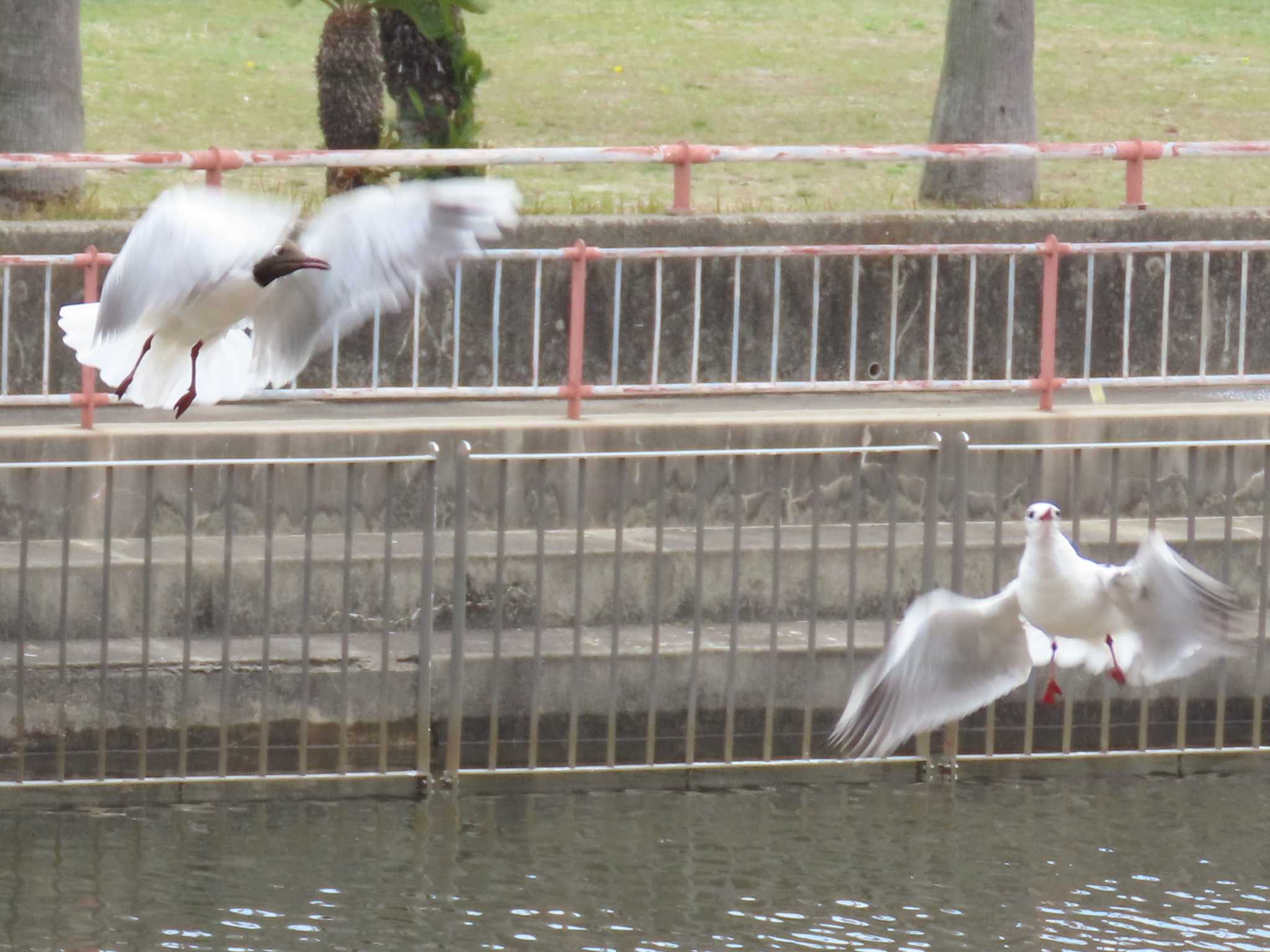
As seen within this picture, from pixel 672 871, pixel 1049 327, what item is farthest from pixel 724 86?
pixel 672 871

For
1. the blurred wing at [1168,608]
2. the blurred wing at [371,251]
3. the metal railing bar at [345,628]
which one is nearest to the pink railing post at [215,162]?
the metal railing bar at [345,628]

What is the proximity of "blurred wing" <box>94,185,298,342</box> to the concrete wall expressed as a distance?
13.7 feet

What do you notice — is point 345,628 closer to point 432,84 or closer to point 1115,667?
point 1115,667

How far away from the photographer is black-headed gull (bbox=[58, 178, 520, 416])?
6945mm

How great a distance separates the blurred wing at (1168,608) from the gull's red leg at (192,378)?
10.1 feet

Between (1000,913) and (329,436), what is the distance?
3.72m

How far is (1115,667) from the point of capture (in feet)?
27.0

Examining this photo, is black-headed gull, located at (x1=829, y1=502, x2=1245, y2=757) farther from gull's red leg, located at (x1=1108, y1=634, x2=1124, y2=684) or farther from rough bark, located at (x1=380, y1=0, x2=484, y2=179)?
rough bark, located at (x1=380, y1=0, x2=484, y2=179)

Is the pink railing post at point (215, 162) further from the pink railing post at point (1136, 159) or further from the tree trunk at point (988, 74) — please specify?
the tree trunk at point (988, 74)

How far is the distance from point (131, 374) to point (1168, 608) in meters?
3.55

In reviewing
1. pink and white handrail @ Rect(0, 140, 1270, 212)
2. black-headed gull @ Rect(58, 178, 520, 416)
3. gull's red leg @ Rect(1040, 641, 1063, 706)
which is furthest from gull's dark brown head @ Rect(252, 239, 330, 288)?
pink and white handrail @ Rect(0, 140, 1270, 212)

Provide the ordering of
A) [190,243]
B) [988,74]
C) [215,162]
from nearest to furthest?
[190,243]
[215,162]
[988,74]

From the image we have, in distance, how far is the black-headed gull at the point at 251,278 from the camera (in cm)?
695

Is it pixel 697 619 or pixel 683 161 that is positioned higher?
pixel 683 161
